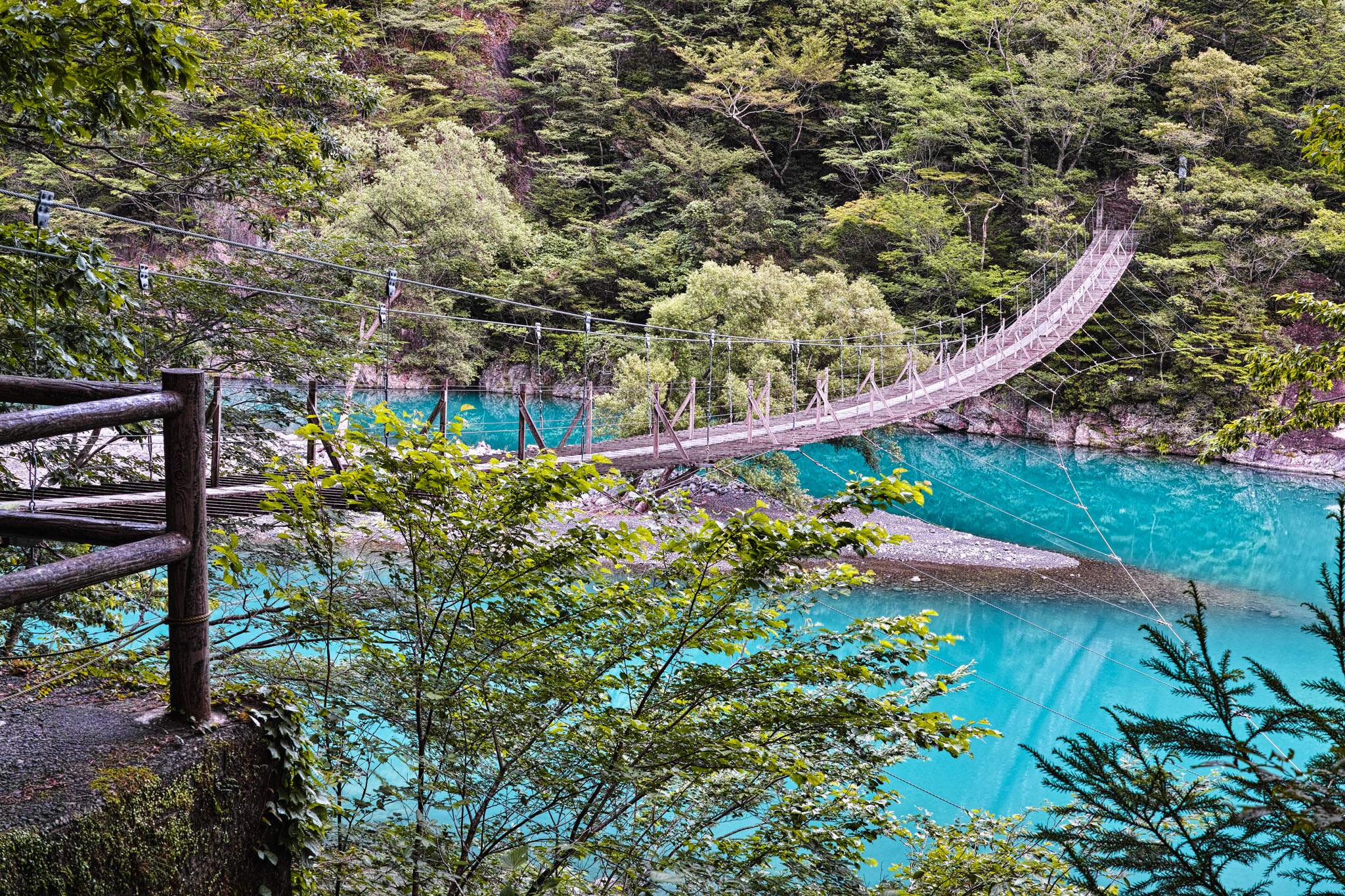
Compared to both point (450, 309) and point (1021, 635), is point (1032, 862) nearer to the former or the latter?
point (1021, 635)

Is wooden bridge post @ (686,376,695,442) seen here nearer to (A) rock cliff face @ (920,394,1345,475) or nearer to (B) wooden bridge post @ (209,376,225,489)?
(B) wooden bridge post @ (209,376,225,489)

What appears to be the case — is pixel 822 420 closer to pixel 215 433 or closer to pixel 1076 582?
pixel 1076 582

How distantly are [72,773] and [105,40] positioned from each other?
1.54 metres

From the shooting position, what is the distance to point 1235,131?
13148mm

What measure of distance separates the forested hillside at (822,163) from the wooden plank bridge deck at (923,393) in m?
1.03

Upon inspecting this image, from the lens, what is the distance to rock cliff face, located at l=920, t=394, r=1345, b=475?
37.7 ft

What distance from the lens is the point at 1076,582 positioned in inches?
324

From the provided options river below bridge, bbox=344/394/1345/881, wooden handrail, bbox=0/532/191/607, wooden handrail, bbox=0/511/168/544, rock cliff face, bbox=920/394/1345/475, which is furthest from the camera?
rock cliff face, bbox=920/394/1345/475

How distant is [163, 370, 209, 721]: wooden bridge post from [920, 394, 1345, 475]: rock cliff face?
13463 mm

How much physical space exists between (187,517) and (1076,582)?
862cm

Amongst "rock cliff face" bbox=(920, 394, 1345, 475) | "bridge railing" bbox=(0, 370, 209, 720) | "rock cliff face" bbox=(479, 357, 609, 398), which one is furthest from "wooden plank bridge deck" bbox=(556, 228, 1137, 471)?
"rock cliff face" bbox=(479, 357, 609, 398)

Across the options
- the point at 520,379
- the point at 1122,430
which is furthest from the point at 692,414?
the point at 520,379

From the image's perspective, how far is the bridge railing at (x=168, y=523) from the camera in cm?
99

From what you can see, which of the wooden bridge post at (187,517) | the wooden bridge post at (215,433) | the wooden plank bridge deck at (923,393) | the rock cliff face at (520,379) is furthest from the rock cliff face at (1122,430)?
the wooden bridge post at (187,517)
